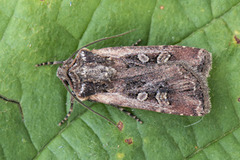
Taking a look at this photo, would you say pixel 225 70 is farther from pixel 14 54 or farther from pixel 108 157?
pixel 14 54

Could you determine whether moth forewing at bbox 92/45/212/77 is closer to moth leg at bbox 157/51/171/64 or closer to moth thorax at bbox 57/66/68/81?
moth leg at bbox 157/51/171/64

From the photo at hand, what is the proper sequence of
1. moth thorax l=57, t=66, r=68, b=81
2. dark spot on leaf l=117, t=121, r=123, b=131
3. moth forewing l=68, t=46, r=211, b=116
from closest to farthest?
moth forewing l=68, t=46, r=211, b=116
moth thorax l=57, t=66, r=68, b=81
dark spot on leaf l=117, t=121, r=123, b=131

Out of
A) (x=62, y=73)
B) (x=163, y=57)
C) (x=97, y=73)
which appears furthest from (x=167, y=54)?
(x=62, y=73)

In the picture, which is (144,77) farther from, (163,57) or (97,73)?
(97,73)

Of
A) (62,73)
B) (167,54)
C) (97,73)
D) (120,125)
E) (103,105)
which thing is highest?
(62,73)

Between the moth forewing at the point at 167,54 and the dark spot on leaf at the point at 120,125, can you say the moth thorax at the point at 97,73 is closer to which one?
the moth forewing at the point at 167,54

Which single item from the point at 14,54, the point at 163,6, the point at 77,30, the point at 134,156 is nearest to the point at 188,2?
the point at 163,6

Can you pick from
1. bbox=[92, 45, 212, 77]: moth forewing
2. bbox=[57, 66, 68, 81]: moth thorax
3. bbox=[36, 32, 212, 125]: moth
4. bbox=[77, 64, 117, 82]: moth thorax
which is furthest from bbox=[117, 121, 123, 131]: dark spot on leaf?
bbox=[57, 66, 68, 81]: moth thorax

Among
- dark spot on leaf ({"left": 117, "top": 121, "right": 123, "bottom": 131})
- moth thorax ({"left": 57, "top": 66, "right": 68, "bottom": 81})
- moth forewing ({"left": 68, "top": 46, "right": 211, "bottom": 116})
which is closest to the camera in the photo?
moth forewing ({"left": 68, "top": 46, "right": 211, "bottom": 116})
